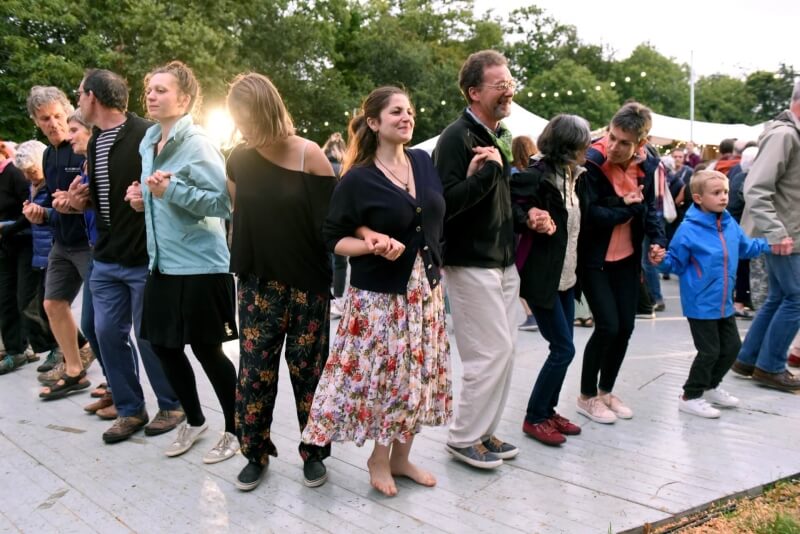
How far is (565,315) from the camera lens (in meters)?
3.86

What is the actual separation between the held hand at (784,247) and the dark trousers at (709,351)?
608 mm

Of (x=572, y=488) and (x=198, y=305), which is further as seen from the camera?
(x=198, y=305)

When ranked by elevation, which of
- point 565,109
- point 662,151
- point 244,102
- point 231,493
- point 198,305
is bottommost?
point 231,493

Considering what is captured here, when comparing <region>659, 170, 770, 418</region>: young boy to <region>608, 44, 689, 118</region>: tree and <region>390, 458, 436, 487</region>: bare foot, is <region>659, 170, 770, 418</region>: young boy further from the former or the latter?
<region>608, 44, 689, 118</region>: tree

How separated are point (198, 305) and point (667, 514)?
2.50 m

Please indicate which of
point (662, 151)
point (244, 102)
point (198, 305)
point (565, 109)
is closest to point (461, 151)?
point (244, 102)

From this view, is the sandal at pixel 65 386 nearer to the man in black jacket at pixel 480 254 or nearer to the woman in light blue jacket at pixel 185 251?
the woman in light blue jacket at pixel 185 251

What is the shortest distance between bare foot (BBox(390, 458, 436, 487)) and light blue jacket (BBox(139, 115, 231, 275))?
140cm

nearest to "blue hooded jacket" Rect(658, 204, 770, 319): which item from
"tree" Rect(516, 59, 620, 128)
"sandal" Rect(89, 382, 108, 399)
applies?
"sandal" Rect(89, 382, 108, 399)

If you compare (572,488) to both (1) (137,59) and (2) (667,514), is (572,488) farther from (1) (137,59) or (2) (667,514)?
(1) (137,59)

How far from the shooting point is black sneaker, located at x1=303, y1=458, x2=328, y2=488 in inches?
127

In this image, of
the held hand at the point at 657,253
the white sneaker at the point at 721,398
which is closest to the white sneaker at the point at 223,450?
the held hand at the point at 657,253

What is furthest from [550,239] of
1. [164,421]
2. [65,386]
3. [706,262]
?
[65,386]

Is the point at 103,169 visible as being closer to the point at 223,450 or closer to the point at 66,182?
the point at 66,182
